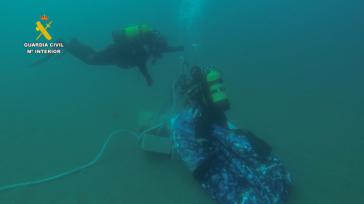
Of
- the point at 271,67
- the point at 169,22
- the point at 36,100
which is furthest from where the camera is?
the point at 169,22

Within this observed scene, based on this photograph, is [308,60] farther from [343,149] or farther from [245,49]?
→ [343,149]

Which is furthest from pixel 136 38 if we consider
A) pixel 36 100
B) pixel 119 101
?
pixel 36 100

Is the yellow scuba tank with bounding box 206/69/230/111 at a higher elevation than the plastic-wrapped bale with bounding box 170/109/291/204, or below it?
higher

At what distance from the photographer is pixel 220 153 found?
5.03 metres

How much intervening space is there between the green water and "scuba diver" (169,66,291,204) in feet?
1.08

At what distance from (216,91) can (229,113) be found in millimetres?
2590

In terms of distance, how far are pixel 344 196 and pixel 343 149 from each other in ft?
4.38

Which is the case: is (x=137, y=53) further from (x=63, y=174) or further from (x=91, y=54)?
(x=63, y=174)

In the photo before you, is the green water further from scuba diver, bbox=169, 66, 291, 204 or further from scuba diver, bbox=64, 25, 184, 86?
scuba diver, bbox=64, 25, 184, 86

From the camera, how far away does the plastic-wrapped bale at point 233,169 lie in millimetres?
4566

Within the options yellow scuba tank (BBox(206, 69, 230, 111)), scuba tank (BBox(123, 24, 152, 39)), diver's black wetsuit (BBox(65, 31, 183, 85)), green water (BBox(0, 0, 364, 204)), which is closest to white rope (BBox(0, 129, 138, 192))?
green water (BBox(0, 0, 364, 204))

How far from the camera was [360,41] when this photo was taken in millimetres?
11711

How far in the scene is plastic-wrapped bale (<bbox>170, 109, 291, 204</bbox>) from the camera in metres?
4.57

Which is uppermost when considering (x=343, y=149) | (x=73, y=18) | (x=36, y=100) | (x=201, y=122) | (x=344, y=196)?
(x=73, y=18)
